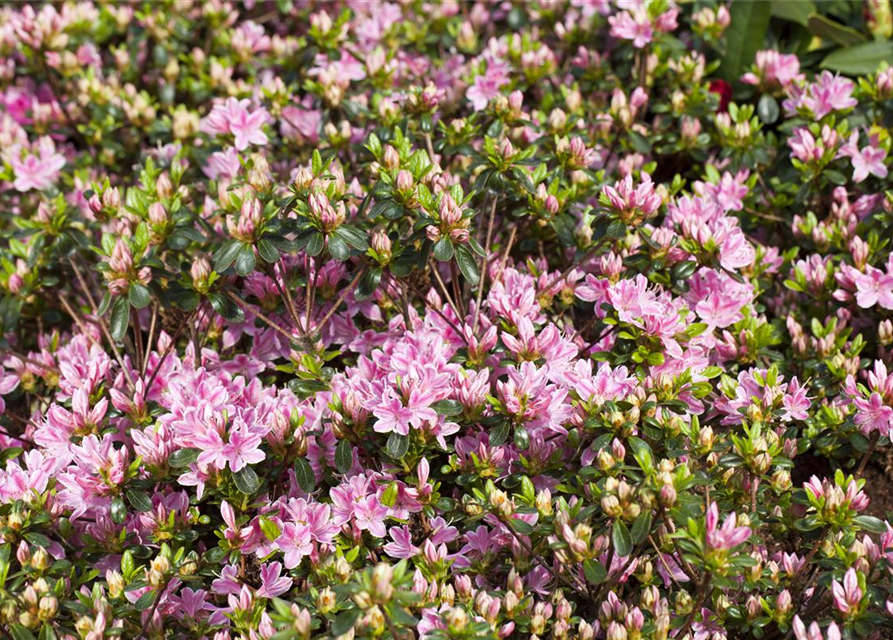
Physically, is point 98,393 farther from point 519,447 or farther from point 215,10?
point 215,10

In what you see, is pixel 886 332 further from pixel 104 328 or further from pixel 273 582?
pixel 104 328

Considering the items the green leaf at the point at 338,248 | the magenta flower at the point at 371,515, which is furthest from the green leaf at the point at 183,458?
the green leaf at the point at 338,248

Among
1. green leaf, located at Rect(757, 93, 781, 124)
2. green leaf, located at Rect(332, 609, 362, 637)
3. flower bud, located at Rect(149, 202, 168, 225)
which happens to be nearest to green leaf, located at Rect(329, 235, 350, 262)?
flower bud, located at Rect(149, 202, 168, 225)

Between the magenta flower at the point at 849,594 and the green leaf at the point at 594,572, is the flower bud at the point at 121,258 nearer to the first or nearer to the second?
the green leaf at the point at 594,572

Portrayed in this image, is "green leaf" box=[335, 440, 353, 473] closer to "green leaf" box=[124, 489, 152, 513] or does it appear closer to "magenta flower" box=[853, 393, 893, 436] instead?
"green leaf" box=[124, 489, 152, 513]

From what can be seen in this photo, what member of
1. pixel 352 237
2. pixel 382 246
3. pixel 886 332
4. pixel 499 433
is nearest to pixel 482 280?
pixel 382 246

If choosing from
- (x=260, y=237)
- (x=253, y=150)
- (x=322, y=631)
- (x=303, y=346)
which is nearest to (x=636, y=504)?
(x=322, y=631)
